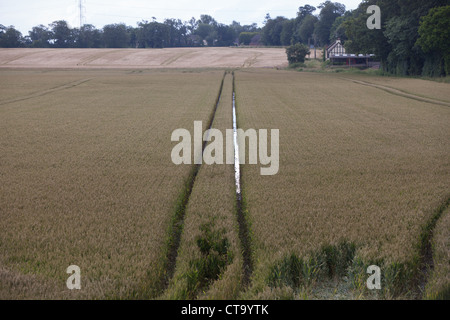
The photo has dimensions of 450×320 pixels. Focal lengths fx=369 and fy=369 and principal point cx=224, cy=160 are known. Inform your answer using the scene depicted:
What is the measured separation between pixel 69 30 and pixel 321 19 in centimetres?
7700

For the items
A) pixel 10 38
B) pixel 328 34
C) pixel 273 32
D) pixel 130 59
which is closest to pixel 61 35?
pixel 10 38

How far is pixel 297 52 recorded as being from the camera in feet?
228

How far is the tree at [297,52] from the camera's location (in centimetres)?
6894

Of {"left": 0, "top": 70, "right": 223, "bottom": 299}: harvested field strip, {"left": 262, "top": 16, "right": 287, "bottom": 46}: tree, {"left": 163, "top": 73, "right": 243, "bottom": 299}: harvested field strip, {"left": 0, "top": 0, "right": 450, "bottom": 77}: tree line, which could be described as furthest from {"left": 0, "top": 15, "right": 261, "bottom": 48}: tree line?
{"left": 163, "top": 73, "right": 243, "bottom": 299}: harvested field strip

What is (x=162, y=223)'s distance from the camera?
6.36 metres

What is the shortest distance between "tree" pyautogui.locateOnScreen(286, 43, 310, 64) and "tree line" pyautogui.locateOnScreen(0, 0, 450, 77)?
7.42m

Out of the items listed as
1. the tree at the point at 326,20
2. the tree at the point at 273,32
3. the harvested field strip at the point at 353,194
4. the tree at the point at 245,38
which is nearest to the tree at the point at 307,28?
the tree at the point at 326,20

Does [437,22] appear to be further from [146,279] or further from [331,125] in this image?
[146,279]

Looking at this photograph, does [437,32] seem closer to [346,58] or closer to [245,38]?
[346,58]

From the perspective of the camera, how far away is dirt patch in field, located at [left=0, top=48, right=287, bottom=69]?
75.4m

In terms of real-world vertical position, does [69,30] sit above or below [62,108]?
above

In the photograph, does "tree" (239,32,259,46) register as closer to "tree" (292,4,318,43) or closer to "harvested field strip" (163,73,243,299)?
"tree" (292,4,318,43)

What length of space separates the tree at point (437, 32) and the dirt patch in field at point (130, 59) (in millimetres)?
38561
